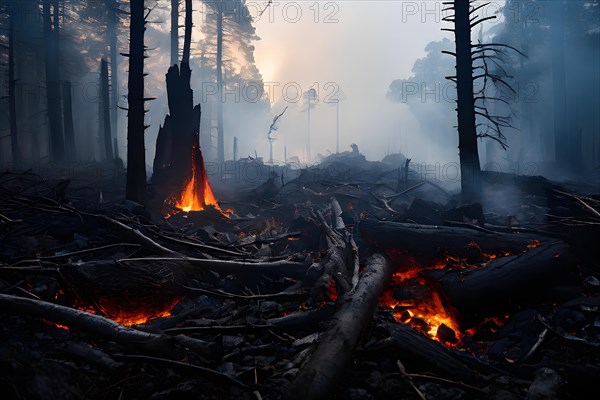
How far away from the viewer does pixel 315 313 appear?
370 cm

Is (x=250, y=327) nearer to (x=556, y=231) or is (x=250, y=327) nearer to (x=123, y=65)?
(x=556, y=231)

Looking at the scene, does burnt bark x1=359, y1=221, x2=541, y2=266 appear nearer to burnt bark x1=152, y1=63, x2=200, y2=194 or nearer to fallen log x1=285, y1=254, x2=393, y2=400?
fallen log x1=285, y1=254, x2=393, y2=400

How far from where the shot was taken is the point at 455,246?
463 cm

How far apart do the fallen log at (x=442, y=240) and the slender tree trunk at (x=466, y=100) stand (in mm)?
4417

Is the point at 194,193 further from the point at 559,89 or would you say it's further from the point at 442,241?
the point at 559,89

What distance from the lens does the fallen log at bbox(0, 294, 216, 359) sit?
2.93 meters

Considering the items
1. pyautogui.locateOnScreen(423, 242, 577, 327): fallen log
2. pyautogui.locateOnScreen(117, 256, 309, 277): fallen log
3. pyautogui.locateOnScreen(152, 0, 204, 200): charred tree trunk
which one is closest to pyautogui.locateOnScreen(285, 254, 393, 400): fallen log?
pyautogui.locateOnScreen(423, 242, 577, 327): fallen log

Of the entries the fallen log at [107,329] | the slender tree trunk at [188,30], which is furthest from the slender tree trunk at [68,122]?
the fallen log at [107,329]

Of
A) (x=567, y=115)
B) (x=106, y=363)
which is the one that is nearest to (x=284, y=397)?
(x=106, y=363)

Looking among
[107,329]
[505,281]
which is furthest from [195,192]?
[505,281]

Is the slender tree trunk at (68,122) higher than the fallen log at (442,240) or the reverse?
higher

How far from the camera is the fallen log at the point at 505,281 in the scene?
3697 millimetres

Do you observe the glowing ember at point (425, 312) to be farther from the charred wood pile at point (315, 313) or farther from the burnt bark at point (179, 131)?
the burnt bark at point (179, 131)

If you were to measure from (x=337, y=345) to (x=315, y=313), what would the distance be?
101 centimetres
